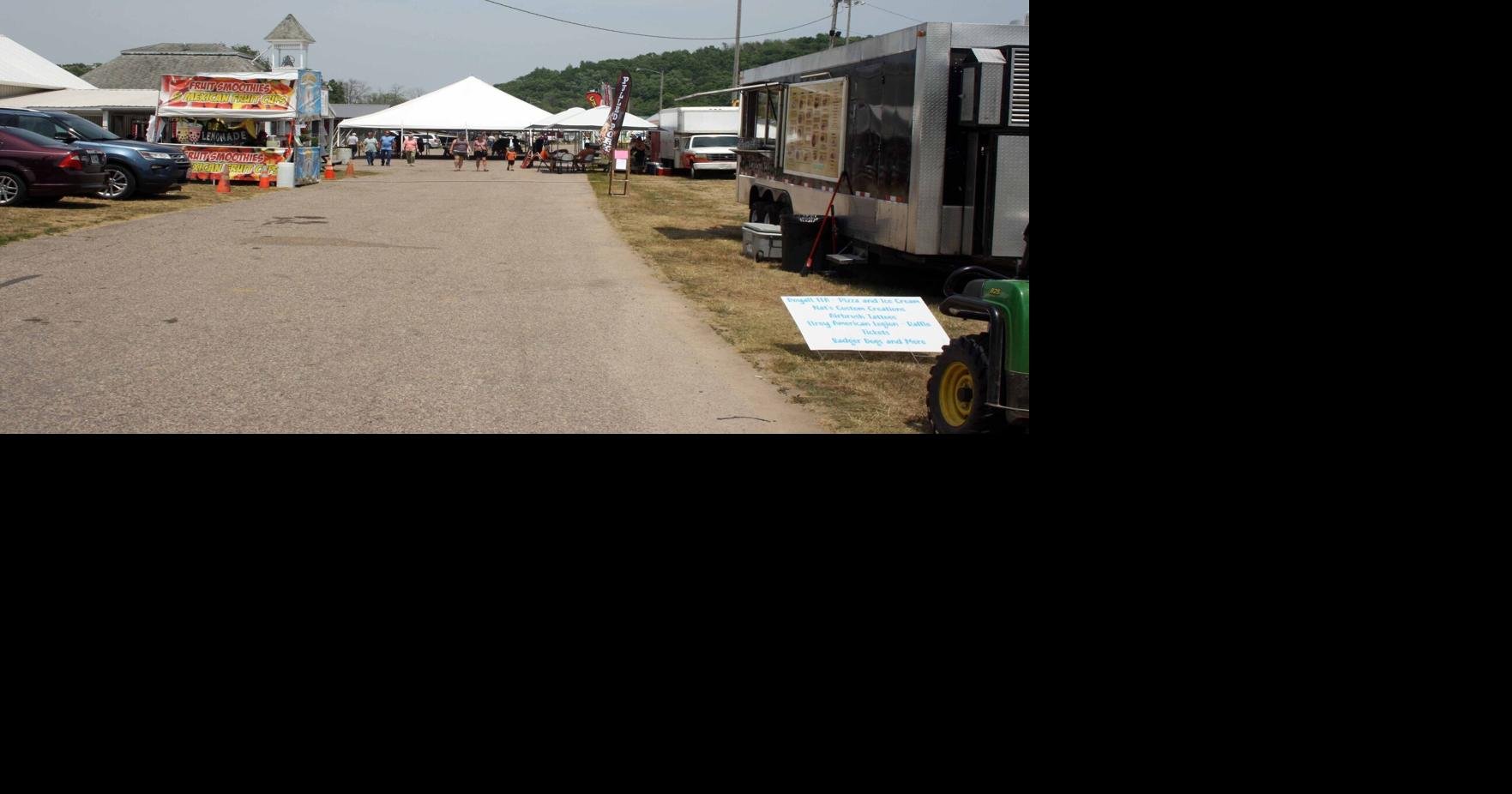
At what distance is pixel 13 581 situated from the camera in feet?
10.7

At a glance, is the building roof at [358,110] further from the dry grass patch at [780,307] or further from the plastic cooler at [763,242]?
the plastic cooler at [763,242]

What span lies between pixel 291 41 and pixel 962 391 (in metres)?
4.23

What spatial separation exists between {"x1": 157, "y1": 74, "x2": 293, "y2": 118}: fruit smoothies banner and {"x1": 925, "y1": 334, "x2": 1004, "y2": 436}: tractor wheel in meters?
20.6

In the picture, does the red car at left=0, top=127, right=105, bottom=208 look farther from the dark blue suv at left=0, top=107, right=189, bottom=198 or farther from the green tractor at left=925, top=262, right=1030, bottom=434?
the green tractor at left=925, top=262, right=1030, bottom=434

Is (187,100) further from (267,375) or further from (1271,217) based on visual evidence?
(1271,217)

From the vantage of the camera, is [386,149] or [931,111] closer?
[931,111]

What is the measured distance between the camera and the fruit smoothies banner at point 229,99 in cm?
2359

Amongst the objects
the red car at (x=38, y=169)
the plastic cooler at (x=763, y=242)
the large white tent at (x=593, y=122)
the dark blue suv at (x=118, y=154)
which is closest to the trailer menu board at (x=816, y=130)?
the plastic cooler at (x=763, y=242)

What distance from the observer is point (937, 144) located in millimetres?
11688

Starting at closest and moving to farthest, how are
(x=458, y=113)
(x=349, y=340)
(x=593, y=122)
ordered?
(x=349, y=340)
(x=458, y=113)
(x=593, y=122)

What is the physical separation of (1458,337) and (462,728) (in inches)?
91.5

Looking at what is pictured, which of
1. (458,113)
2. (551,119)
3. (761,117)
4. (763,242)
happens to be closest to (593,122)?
(551,119)

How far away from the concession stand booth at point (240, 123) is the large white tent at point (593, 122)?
75.3 feet

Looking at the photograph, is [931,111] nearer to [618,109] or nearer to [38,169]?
[38,169]
